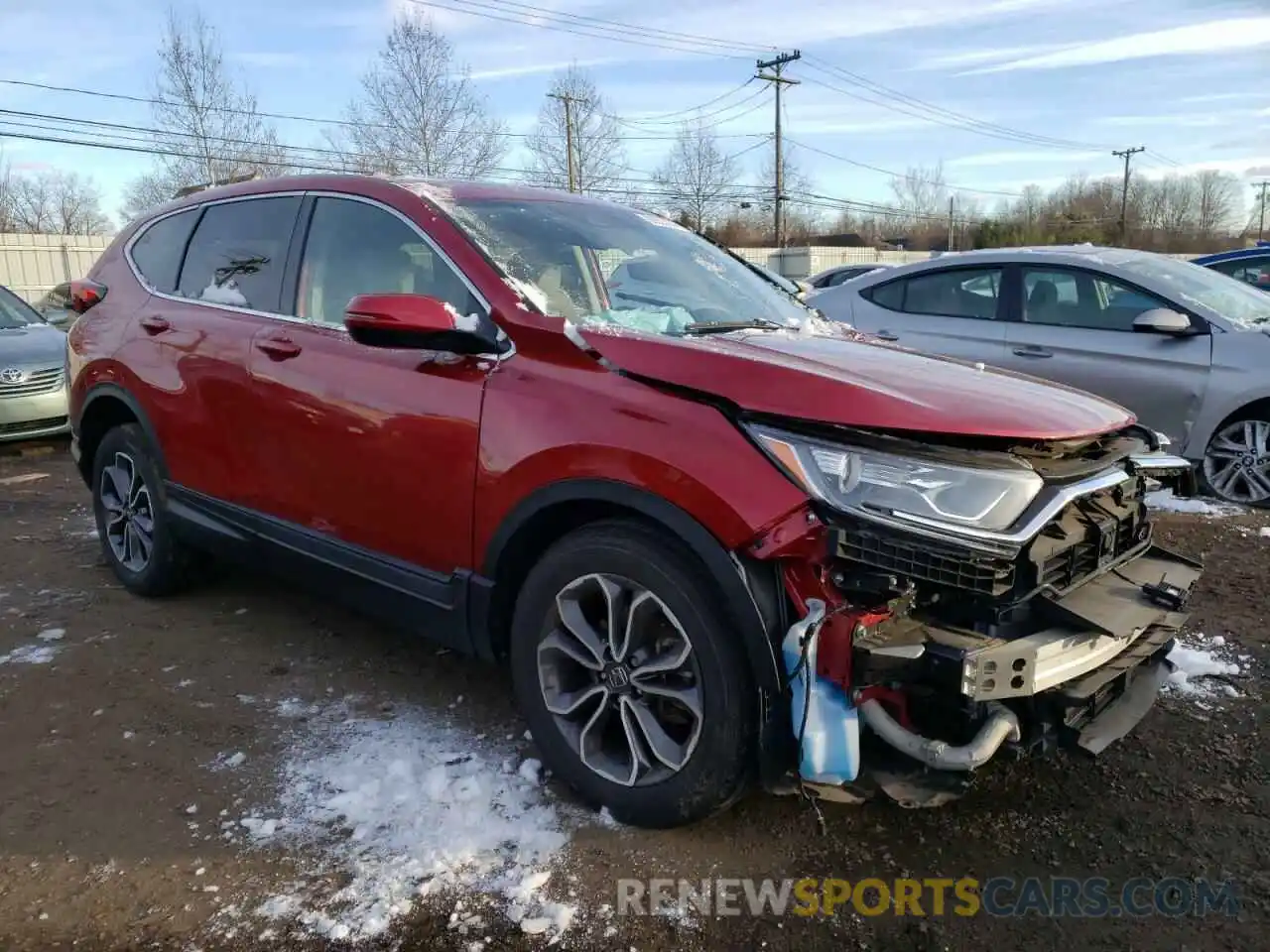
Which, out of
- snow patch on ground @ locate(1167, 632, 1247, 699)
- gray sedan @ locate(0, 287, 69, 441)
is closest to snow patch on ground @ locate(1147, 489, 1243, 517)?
snow patch on ground @ locate(1167, 632, 1247, 699)

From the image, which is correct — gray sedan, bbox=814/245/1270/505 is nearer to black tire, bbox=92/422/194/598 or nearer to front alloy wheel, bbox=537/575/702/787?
front alloy wheel, bbox=537/575/702/787

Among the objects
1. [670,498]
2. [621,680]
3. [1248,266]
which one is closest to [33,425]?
[621,680]

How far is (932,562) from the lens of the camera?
2176 mm

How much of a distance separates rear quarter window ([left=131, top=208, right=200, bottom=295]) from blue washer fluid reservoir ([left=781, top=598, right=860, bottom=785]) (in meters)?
3.46

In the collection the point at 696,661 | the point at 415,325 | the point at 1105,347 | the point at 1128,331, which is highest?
the point at 415,325

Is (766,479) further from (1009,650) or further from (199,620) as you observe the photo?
(199,620)

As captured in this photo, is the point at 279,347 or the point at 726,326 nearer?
the point at 726,326

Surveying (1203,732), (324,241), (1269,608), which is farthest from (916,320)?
(324,241)

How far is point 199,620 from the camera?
14.4ft

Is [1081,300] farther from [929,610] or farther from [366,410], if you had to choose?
[366,410]

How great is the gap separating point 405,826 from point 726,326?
1.86 meters

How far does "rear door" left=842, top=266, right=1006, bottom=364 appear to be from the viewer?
22.2ft

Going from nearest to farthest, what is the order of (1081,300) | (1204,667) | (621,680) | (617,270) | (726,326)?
(621,680) → (726,326) → (617,270) → (1204,667) → (1081,300)

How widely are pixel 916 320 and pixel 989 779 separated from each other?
15.7 ft
